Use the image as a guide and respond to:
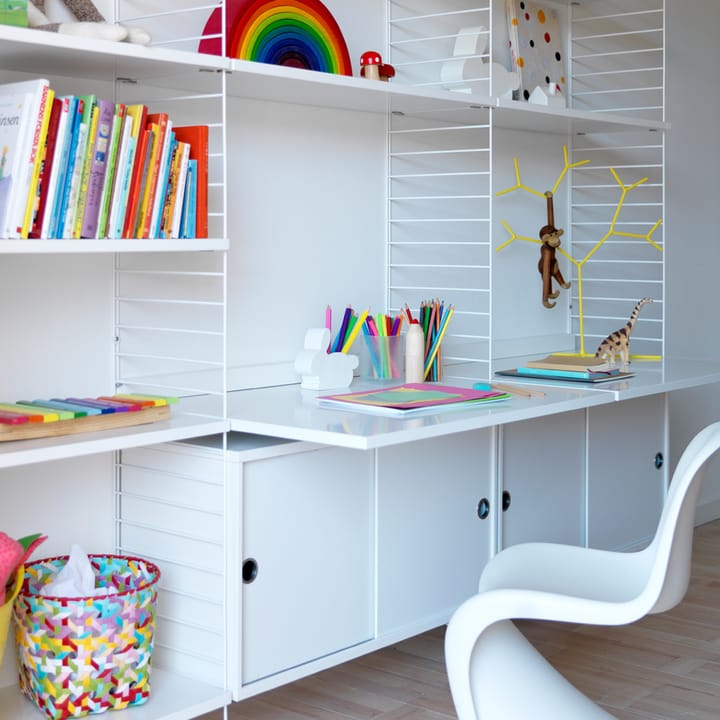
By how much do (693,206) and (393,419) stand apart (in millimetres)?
2505

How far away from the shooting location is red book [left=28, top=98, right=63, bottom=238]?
189 cm

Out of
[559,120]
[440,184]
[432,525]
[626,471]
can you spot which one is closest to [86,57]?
[432,525]

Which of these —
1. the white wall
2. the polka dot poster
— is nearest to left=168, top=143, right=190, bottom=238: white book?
the polka dot poster

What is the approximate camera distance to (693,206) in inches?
169

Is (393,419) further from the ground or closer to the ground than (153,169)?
closer to the ground

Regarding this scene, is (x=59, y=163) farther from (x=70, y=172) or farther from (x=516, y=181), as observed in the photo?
(x=516, y=181)

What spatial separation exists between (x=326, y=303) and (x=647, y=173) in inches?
63.4

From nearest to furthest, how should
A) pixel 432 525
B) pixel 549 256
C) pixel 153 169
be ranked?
1. pixel 153 169
2. pixel 432 525
3. pixel 549 256

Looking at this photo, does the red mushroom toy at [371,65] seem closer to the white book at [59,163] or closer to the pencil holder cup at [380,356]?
the pencil holder cup at [380,356]

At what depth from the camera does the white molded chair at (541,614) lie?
68.4 inches

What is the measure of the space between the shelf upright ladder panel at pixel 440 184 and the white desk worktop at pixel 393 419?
376mm

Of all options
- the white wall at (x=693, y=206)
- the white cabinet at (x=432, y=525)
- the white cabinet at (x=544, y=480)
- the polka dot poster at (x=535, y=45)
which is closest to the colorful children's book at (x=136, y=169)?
the white cabinet at (x=432, y=525)

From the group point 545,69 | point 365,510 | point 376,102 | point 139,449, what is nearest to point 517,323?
point 545,69

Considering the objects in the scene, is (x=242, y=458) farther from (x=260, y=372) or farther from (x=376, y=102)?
(x=376, y=102)
